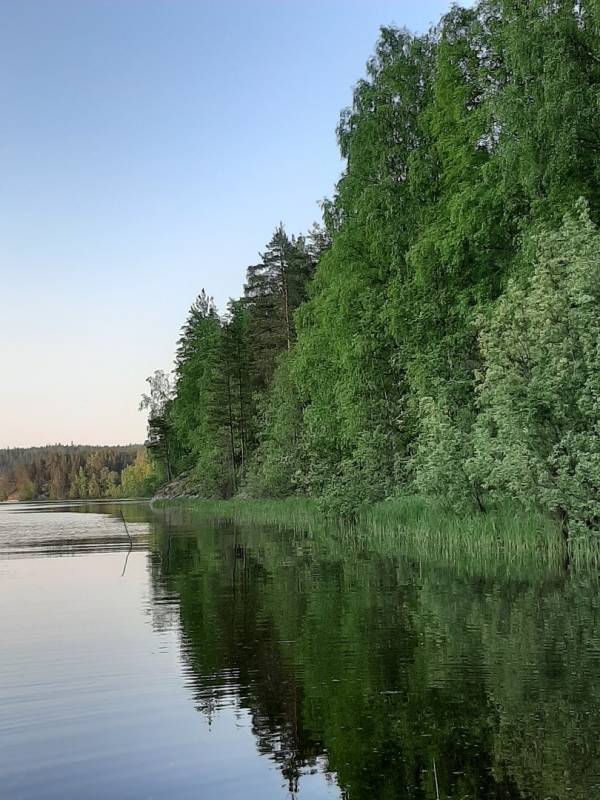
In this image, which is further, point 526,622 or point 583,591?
point 583,591

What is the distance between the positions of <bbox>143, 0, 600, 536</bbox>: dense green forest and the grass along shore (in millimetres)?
607

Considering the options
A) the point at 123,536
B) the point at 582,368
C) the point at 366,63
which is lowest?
the point at 123,536

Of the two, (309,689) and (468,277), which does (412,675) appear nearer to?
(309,689)

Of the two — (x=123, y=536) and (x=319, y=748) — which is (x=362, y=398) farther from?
(x=319, y=748)

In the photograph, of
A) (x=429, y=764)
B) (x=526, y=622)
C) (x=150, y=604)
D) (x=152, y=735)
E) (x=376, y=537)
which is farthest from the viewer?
(x=376, y=537)

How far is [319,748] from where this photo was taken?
730 cm

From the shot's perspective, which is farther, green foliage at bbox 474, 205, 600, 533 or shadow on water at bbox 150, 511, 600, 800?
green foliage at bbox 474, 205, 600, 533

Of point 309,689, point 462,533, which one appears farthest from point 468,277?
point 309,689

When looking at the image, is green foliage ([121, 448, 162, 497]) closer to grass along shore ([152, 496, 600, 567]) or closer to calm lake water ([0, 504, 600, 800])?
grass along shore ([152, 496, 600, 567])

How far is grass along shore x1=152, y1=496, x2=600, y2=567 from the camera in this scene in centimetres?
1903

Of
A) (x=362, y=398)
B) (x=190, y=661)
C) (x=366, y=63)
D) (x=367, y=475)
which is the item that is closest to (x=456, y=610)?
(x=190, y=661)

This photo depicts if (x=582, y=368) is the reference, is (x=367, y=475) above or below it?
below

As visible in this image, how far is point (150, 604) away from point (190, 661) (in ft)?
18.4

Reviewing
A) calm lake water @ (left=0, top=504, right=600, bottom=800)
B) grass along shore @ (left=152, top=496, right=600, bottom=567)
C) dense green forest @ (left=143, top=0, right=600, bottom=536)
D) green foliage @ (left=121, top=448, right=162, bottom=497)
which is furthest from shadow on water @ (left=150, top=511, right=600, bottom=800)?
green foliage @ (left=121, top=448, right=162, bottom=497)
